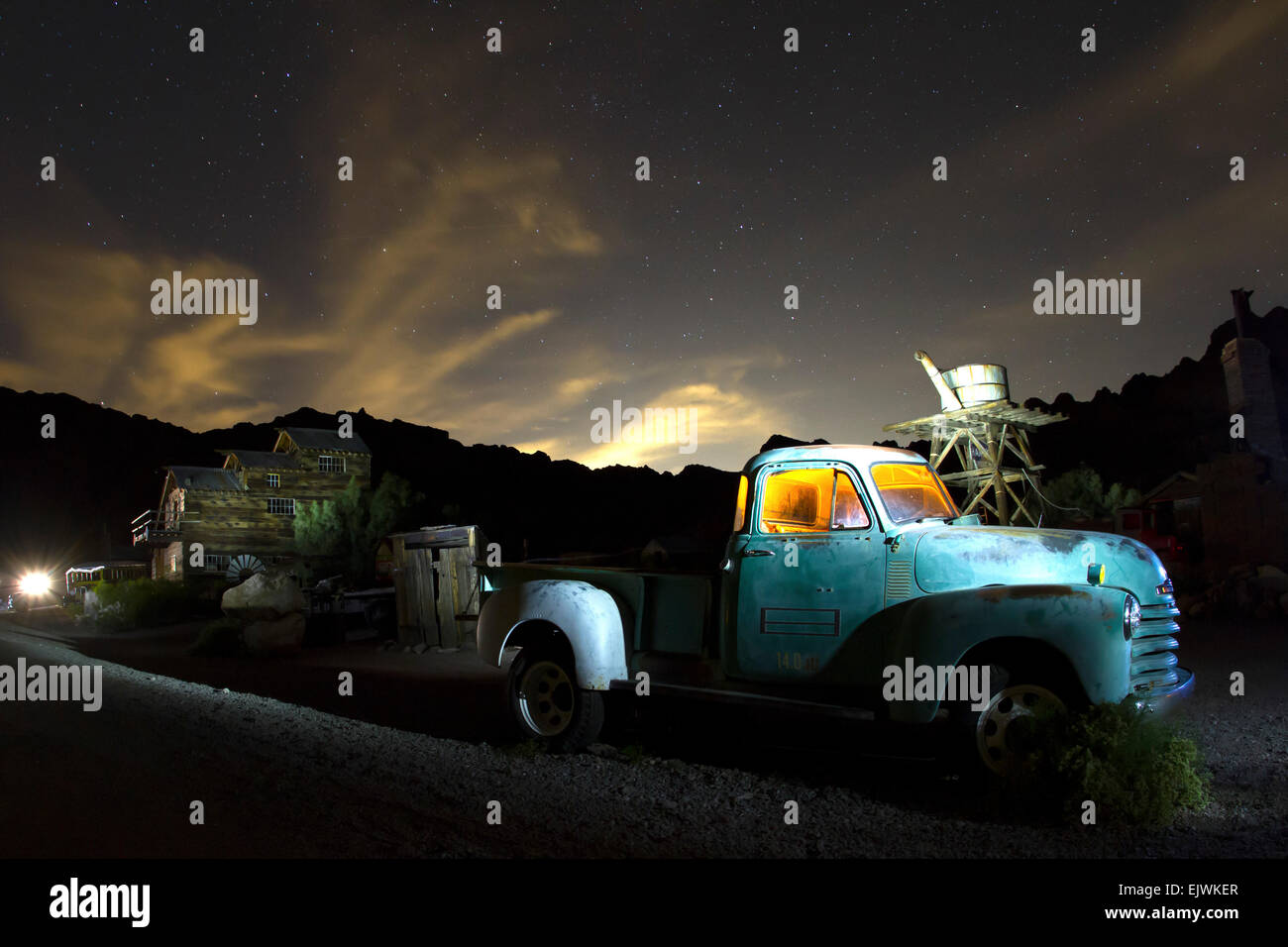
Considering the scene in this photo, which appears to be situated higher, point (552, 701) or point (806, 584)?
point (806, 584)

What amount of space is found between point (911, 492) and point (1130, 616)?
6.70 feet

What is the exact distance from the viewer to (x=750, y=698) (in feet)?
22.9

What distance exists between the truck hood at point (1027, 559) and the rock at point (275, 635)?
1634 centimetres

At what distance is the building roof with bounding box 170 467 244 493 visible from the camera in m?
47.1

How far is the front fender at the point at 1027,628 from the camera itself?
5.71 metres

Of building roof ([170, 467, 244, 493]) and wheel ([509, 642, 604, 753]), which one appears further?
building roof ([170, 467, 244, 493])

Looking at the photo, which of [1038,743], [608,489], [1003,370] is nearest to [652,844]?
[1038,743]

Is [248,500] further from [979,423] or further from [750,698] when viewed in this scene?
[750,698]

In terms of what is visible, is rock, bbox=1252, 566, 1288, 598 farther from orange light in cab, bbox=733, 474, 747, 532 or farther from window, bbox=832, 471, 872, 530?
orange light in cab, bbox=733, 474, 747, 532

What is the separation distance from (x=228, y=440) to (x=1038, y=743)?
6377 inches

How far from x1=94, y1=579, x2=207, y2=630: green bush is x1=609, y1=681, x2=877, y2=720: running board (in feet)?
94.2

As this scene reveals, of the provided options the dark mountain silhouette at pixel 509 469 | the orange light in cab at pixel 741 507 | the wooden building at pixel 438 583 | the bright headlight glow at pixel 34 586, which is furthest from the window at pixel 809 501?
the bright headlight glow at pixel 34 586

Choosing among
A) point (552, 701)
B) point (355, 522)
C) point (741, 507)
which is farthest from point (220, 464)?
point (741, 507)

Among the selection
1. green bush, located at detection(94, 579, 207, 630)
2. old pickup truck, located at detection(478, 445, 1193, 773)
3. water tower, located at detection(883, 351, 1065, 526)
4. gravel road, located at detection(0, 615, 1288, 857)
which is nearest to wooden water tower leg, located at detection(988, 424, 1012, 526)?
water tower, located at detection(883, 351, 1065, 526)
